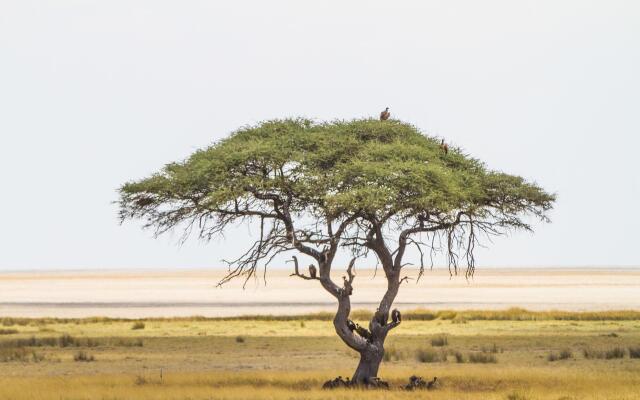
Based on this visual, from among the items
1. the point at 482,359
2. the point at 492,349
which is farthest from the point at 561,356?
the point at 492,349

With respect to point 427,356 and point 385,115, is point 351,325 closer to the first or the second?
point 385,115

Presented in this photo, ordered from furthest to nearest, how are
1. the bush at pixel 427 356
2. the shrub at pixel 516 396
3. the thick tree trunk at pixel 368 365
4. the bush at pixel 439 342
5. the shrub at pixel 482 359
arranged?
the bush at pixel 439 342
the bush at pixel 427 356
the shrub at pixel 482 359
the thick tree trunk at pixel 368 365
the shrub at pixel 516 396

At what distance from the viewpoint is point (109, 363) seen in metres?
40.7

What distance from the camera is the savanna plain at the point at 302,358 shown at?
29922 mm

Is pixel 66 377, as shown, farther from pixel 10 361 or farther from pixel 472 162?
pixel 472 162

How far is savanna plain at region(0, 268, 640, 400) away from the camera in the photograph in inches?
1178

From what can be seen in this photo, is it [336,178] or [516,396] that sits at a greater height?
[336,178]

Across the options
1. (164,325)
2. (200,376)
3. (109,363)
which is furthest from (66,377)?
(164,325)

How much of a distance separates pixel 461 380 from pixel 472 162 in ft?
21.7

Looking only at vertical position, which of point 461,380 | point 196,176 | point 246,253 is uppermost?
point 196,176

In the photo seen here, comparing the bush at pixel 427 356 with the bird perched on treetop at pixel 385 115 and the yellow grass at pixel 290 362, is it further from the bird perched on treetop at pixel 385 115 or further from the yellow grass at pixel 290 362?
the bird perched on treetop at pixel 385 115

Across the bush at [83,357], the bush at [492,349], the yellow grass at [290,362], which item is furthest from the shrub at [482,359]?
the bush at [83,357]

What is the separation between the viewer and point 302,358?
139ft

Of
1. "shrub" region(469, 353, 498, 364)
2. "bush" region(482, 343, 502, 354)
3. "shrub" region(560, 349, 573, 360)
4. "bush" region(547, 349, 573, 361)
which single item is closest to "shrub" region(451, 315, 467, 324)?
"bush" region(482, 343, 502, 354)
